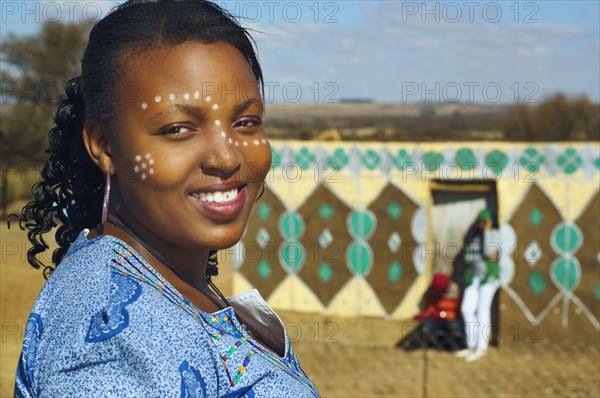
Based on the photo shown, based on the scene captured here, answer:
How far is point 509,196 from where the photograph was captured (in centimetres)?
867

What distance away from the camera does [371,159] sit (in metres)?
9.27

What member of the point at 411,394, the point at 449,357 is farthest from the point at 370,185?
the point at 411,394

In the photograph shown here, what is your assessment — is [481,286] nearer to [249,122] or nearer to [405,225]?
[405,225]

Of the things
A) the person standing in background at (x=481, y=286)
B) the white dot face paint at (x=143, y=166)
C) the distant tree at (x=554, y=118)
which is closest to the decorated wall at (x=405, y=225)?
the person standing in background at (x=481, y=286)

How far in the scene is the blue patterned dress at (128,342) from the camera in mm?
1162

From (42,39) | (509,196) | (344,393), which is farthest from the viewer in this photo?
(42,39)

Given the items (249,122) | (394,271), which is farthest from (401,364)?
(249,122)

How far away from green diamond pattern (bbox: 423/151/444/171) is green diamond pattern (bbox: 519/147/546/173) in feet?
2.93

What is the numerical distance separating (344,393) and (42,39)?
1913cm

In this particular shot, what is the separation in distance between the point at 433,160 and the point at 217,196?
304 inches

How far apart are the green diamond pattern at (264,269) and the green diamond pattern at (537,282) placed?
10.3 feet

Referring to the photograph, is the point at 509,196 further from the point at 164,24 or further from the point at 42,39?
the point at 42,39

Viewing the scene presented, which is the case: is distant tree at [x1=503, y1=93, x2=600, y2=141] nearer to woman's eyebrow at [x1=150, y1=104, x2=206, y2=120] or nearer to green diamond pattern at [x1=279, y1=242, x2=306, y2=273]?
green diamond pattern at [x1=279, y1=242, x2=306, y2=273]

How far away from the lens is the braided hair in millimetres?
1425
